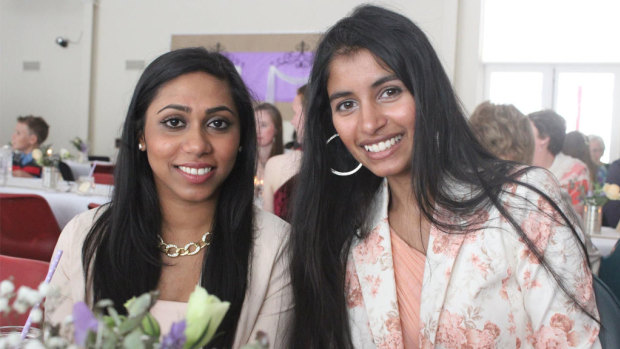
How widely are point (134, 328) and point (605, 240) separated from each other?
3.58 m

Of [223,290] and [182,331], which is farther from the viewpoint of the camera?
[223,290]

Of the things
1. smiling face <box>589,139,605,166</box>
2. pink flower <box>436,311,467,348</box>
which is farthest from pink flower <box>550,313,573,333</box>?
smiling face <box>589,139,605,166</box>

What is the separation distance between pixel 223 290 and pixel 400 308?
46 centimetres

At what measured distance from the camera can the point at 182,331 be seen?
542mm

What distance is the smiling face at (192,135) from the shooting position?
1.49 m

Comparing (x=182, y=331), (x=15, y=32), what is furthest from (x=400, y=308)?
(x=15, y=32)

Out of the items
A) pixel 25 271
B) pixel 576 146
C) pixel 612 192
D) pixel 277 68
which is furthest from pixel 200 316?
pixel 277 68

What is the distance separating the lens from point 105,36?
962 centimetres

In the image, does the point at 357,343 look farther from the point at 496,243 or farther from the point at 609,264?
the point at 609,264

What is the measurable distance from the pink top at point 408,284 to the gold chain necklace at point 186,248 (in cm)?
52

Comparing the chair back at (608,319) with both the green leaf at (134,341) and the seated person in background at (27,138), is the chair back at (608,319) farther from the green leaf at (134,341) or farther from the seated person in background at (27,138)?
the seated person in background at (27,138)

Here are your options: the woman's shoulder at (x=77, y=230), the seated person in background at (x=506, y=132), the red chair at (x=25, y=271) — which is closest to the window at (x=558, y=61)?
the seated person in background at (x=506, y=132)

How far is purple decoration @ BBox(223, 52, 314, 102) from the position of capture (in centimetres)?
851

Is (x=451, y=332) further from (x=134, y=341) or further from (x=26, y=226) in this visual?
(x=26, y=226)
